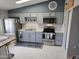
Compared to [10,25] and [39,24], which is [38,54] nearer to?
[39,24]

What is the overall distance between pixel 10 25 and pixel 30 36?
1474 mm

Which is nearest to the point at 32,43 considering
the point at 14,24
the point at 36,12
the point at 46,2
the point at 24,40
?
Answer: the point at 24,40

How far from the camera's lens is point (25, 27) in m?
6.45

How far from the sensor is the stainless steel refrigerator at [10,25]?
5539mm

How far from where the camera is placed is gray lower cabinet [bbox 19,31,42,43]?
5.81 meters

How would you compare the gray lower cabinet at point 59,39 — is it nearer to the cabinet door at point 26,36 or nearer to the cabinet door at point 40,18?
the cabinet door at point 40,18

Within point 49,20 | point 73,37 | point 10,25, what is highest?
point 49,20

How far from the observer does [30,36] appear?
19.4 ft

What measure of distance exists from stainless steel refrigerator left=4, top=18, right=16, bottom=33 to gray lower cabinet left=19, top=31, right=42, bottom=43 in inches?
24.2

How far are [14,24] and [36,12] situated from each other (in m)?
1.63

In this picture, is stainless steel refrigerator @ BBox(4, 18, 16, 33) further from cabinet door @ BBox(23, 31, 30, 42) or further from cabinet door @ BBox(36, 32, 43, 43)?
cabinet door @ BBox(36, 32, 43, 43)

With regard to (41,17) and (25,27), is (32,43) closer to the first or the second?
(25,27)

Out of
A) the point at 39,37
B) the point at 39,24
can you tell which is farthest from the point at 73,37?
the point at 39,24

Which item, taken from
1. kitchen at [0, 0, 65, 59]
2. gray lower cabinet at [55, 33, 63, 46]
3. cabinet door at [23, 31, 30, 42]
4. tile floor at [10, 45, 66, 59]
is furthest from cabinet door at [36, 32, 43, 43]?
tile floor at [10, 45, 66, 59]
